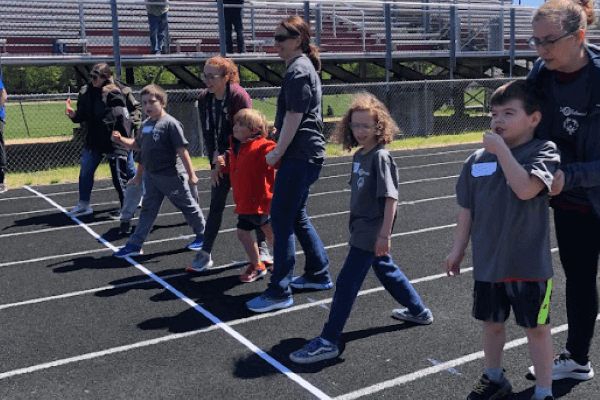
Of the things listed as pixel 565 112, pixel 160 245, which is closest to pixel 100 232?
pixel 160 245

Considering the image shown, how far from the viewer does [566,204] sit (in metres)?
3.34

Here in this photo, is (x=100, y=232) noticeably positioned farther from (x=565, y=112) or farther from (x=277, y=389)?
(x=565, y=112)

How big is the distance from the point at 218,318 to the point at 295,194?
1049 millimetres

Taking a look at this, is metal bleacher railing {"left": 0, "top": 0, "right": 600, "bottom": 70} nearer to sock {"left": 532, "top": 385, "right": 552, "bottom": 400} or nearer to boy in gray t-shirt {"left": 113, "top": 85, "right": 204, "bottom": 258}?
boy in gray t-shirt {"left": 113, "top": 85, "right": 204, "bottom": 258}

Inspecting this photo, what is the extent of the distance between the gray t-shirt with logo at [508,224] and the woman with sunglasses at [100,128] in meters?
6.00

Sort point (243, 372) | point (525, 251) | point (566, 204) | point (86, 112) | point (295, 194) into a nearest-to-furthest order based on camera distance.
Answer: point (525, 251) → point (566, 204) → point (243, 372) → point (295, 194) → point (86, 112)

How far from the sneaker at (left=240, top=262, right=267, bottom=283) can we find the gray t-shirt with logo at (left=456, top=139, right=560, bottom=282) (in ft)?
9.33

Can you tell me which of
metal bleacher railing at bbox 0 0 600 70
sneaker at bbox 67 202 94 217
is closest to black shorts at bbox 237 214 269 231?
sneaker at bbox 67 202 94 217

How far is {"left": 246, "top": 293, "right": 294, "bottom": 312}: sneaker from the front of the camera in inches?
192

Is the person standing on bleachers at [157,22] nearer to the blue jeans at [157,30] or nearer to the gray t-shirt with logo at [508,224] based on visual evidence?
the blue jeans at [157,30]

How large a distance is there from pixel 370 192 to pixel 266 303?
1380mm

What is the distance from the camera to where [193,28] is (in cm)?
1802

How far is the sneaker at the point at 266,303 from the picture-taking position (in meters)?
4.87

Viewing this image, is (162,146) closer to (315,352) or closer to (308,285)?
(308,285)
